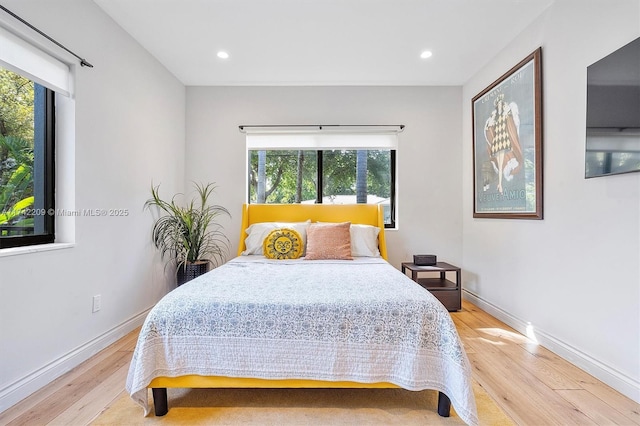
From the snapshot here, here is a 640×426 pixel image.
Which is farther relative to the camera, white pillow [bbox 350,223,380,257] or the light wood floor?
white pillow [bbox 350,223,380,257]

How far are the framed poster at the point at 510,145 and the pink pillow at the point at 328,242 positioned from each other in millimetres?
1493

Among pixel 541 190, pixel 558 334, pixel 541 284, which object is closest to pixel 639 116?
pixel 541 190

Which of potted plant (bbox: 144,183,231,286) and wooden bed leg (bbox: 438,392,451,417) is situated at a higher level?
potted plant (bbox: 144,183,231,286)

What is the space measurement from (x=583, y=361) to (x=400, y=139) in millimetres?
2632

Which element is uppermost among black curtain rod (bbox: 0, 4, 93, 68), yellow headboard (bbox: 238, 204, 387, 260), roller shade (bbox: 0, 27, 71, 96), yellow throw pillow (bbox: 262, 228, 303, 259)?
black curtain rod (bbox: 0, 4, 93, 68)

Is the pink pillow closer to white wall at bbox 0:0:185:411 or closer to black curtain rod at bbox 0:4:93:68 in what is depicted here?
white wall at bbox 0:0:185:411

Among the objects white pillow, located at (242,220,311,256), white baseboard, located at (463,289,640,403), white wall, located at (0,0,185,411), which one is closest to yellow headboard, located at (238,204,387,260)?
white pillow, located at (242,220,311,256)

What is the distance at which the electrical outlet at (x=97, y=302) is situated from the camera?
2.21m

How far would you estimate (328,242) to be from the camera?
2.96 meters

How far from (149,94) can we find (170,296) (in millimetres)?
2225

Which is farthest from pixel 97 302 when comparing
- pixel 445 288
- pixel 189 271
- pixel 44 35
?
pixel 445 288

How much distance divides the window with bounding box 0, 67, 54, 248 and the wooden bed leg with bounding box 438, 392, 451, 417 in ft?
8.19

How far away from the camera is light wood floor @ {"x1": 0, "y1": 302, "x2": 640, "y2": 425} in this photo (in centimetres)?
152

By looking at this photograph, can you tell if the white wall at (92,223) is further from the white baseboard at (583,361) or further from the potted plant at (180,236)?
the white baseboard at (583,361)
